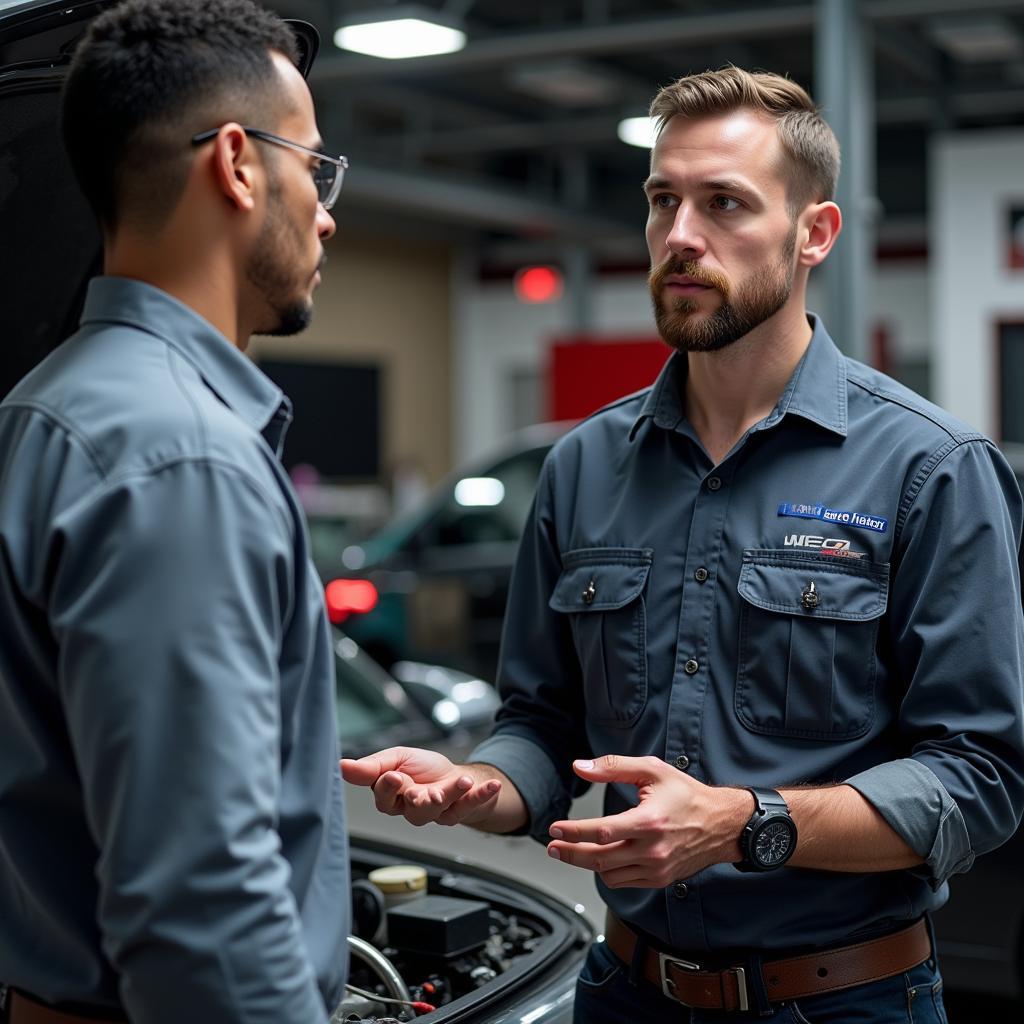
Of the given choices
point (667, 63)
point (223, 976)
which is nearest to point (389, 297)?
point (667, 63)

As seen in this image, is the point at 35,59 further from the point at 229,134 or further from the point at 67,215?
the point at 229,134

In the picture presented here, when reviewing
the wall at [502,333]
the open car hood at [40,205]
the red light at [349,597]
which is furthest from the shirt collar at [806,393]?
the wall at [502,333]

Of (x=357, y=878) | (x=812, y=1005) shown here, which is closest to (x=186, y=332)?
(x=812, y=1005)

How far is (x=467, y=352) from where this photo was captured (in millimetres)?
19500

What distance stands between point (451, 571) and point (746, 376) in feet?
18.6

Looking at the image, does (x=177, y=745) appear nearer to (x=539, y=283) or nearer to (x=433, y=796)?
(x=433, y=796)

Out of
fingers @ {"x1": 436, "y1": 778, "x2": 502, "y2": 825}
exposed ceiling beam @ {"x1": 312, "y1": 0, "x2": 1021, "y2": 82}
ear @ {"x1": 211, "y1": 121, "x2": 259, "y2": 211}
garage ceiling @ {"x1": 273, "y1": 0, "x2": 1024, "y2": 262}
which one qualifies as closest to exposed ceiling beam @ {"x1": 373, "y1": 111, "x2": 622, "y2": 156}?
garage ceiling @ {"x1": 273, "y1": 0, "x2": 1024, "y2": 262}

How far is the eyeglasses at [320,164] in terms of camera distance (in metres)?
1.42

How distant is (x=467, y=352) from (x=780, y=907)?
17819 mm

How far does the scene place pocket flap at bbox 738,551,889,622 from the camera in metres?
1.92

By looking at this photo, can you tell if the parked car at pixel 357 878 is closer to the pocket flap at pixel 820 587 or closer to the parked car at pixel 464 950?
the parked car at pixel 464 950

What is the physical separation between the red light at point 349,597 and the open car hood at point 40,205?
192 inches

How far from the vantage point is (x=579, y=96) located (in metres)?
12.0

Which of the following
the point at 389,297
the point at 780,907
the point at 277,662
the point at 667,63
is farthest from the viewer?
the point at 389,297
